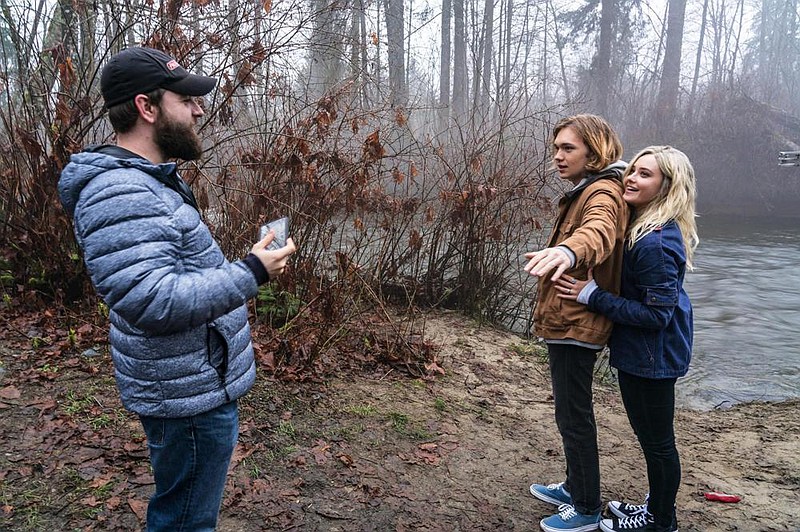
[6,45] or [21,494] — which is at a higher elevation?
[6,45]

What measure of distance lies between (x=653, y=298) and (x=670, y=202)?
446 millimetres

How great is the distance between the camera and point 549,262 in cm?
212

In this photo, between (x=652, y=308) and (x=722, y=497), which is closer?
(x=652, y=308)

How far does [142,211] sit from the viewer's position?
160 cm

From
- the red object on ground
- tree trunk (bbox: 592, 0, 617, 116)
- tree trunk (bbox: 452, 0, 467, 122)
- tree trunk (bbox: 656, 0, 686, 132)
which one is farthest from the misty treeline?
tree trunk (bbox: 592, 0, 617, 116)

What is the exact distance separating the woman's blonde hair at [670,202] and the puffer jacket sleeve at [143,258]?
1.87m

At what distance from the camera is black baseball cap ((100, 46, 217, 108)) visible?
1706 millimetres

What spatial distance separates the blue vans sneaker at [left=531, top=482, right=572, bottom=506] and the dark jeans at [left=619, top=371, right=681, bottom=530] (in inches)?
24.3

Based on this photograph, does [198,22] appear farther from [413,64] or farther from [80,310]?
[413,64]

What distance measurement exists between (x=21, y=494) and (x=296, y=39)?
4.18m

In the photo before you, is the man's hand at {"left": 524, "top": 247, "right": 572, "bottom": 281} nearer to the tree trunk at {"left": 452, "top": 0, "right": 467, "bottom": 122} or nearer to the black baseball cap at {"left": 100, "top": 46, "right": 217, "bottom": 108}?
the black baseball cap at {"left": 100, "top": 46, "right": 217, "bottom": 108}

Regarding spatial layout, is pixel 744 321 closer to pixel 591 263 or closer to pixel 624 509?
pixel 624 509

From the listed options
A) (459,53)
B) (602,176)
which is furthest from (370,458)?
(459,53)

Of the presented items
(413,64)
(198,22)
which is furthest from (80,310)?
(413,64)
